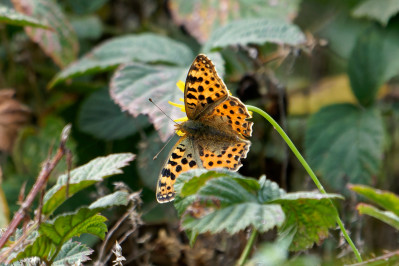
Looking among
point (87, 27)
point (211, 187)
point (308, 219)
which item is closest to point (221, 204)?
point (211, 187)

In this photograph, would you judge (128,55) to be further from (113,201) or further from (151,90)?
(113,201)

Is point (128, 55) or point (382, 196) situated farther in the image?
point (128, 55)

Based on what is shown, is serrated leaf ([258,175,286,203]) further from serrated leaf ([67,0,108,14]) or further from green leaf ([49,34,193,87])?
serrated leaf ([67,0,108,14])

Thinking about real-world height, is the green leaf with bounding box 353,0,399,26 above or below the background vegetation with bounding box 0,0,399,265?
above

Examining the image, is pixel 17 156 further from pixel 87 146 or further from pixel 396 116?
pixel 396 116

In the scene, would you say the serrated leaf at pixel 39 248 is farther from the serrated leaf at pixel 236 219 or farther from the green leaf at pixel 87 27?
the green leaf at pixel 87 27

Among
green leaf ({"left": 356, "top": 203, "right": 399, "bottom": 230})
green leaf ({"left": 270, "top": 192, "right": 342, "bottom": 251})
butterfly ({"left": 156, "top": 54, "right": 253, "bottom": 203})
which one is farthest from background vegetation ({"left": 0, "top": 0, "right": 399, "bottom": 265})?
green leaf ({"left": 356, "top": 203, "right": 399, "bottom": 230})

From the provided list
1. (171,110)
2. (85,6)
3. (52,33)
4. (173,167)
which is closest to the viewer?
(173,167)

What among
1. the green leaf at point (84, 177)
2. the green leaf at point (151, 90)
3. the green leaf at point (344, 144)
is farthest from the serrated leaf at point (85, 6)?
the green leaf at point (84, 177)
